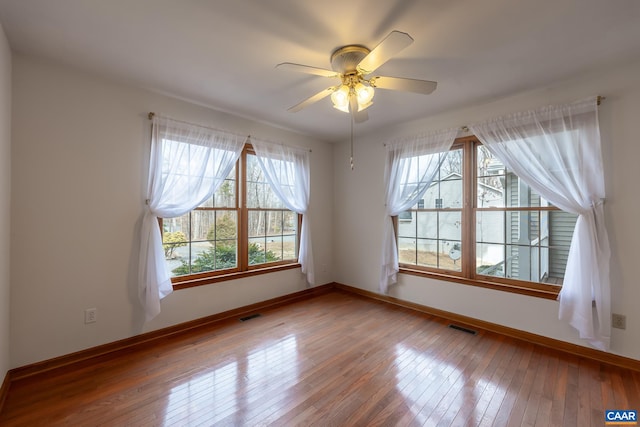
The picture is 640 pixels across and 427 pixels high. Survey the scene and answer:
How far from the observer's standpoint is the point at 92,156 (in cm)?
244

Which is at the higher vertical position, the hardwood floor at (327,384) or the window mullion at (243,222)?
the window mullion at (243,222)

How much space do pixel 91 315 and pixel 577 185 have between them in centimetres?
455

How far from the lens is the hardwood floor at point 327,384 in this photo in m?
1.75

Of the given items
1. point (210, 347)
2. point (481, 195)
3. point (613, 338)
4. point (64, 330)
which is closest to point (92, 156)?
point (64, 330)

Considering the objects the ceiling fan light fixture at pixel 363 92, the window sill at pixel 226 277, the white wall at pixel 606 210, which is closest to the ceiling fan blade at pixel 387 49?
the ceiling fan light fixture at pixel 363 92

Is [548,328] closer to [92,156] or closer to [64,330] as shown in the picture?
[64,330]

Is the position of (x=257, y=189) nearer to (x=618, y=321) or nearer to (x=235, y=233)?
(x=235, y=233)

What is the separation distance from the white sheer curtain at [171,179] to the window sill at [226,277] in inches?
8.4

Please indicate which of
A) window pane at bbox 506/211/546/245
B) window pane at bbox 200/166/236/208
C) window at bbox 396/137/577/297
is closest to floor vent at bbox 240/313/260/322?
window pane at bbox 200/166/236/208

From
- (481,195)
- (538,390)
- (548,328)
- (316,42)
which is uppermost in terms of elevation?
(316,42)

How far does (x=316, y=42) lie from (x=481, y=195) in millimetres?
2510

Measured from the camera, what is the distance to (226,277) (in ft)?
11.0

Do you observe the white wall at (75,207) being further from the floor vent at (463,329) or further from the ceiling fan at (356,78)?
the floor vent at (463,329)

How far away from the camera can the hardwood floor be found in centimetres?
175
